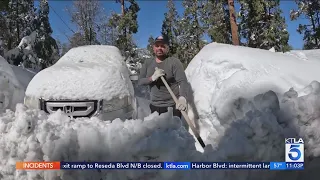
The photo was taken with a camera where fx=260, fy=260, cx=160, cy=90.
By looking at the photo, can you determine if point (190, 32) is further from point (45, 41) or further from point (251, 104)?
point (251, 104)

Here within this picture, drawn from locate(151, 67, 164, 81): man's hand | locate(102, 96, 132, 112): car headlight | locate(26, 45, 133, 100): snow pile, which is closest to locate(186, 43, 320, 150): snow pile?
locate(151, 67, 164, 81): man's hand

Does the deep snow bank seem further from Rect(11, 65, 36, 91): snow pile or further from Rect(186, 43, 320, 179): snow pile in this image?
Answer: Rect(11, 65, 36, 91): snow pile

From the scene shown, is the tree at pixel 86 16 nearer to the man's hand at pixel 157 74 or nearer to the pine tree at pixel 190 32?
the pine tree at pixel 190 32

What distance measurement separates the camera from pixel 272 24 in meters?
16.7

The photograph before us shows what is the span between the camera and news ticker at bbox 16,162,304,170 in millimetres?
2199

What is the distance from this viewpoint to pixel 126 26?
56.8ft

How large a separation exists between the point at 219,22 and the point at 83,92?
1679 cm

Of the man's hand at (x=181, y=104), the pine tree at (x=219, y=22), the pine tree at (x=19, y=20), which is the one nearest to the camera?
the man's hand at (x=181, y=104)

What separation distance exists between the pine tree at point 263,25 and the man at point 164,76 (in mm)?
14404

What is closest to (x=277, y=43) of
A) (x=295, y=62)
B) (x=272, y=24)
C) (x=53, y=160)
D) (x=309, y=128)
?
(x=272, y=24)

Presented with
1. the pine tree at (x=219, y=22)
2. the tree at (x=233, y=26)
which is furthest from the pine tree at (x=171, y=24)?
the tree at (x=233, y=26)

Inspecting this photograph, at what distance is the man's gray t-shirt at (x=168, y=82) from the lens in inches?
132

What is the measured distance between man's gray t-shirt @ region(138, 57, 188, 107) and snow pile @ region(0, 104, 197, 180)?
101cm

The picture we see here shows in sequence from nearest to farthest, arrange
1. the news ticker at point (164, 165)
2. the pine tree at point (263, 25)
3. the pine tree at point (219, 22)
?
the news ticker at point (164, 165), the pine tree at point (263, 25), the pine tree at point (219, 22)
